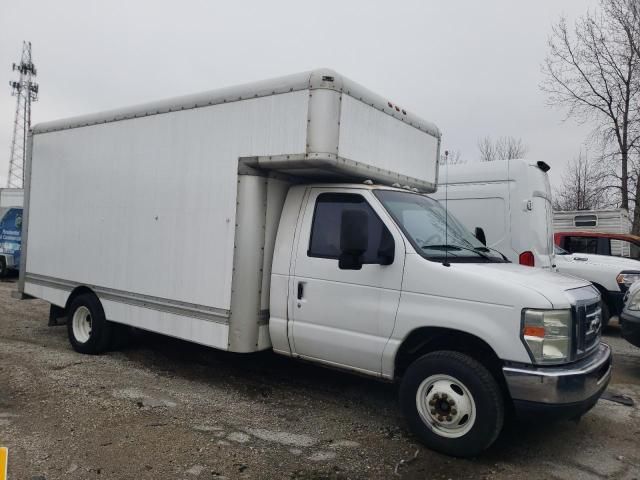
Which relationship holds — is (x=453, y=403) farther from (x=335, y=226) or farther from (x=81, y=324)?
(x=81, y=324)

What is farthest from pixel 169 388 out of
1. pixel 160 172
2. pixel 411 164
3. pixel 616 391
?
pixel 616 391

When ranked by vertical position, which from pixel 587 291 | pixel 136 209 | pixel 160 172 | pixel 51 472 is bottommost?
pixel 51 472

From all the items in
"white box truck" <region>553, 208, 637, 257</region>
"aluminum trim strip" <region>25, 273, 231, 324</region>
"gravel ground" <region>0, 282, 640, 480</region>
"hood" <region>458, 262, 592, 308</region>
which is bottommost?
"gravel ground" <region>0, 282, 640, 480</region>

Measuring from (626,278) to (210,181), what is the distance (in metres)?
7.68

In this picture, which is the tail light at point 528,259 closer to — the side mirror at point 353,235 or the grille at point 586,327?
the grille at point 586,327

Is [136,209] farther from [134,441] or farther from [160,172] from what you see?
[134,441]

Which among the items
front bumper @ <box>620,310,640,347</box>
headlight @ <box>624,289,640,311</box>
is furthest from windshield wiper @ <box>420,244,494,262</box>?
headlight @ <box>624,289,640,311</box>

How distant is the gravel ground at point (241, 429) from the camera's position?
149 inches

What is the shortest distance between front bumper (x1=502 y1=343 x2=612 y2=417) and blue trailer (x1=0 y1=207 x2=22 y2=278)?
1594cm

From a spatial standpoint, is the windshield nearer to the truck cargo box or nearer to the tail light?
the truck cargo box

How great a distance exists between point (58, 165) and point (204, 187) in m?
3.12

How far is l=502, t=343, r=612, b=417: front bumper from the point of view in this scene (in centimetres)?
366

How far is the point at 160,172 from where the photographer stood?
5883mm

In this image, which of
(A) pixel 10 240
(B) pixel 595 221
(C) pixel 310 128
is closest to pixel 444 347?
(C) pixel 310 128
